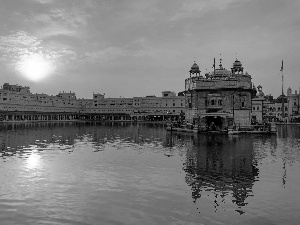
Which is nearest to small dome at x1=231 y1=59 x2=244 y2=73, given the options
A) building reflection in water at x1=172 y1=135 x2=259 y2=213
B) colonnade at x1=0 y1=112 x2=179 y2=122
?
building reflection in water at x1=172 y1=135 x2=259 y2=213

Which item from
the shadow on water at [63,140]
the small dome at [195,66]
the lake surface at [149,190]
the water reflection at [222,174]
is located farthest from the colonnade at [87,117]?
the lake surface at [149,190]

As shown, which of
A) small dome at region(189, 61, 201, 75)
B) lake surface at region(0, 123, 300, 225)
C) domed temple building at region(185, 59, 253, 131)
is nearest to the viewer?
lake surface at region(0, 123, 300, 225)

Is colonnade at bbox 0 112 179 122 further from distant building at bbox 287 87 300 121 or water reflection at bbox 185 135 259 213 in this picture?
water reflection at bbox 185 135 259 213

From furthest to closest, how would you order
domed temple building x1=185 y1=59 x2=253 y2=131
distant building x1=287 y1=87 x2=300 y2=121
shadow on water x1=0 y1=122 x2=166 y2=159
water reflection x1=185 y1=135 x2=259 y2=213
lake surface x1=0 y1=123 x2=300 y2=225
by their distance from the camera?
distant building x1=287 y1=87 x2=300 y2=121 → domed temple building x1=185 y1=59 x2=253 y2=131 → shadow on water x1=0 y1=122 x2=166 y2=159 → water reflection x1=185 y1=135 x2=259 y2=213 → lake surface x1=0 y1=123 x2=300 y2=225

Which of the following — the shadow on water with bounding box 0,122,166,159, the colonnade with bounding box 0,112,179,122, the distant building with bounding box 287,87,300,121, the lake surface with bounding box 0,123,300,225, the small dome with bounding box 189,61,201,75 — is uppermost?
the small dome with bounding box 189,61,201,75

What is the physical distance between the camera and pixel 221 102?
67.0 metres

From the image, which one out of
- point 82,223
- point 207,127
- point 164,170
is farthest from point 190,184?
point 207,127

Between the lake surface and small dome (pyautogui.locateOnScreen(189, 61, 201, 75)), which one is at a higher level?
small dome (pyautogui.locateOnScreen(189, 61, 201, 75))

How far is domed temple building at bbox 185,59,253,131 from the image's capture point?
65875mm

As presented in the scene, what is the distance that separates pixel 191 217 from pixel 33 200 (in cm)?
754

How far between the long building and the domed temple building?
296 ft

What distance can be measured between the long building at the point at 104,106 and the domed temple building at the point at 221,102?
90.3m

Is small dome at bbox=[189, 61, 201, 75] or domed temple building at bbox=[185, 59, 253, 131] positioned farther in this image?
small dome at bbox=[189, 61, 201, 75]

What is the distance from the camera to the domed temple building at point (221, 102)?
6588cm
